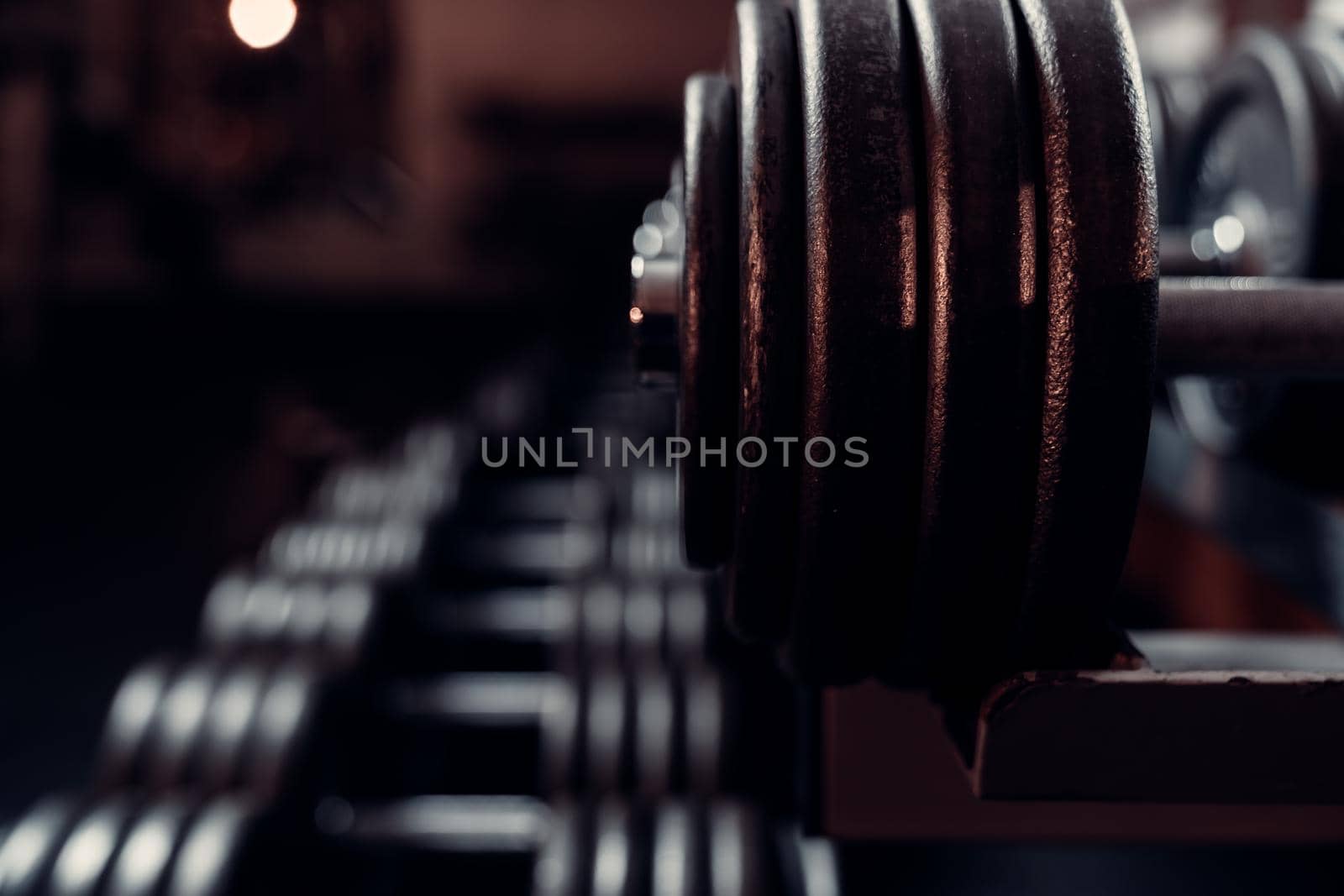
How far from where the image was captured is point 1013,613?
446mm

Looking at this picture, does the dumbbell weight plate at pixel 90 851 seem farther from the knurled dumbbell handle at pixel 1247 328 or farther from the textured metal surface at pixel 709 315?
the knurled dumbbell handle at pixel 1247 328

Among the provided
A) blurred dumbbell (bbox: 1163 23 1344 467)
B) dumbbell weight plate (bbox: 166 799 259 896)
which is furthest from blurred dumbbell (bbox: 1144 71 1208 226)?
dumbbell weight plate (bbox: 166 799 259 896)

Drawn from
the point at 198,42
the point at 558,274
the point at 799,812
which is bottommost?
the point at 799,812

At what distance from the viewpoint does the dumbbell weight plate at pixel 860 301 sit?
40 centimetres

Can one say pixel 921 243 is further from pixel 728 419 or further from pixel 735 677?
pixel 735 677

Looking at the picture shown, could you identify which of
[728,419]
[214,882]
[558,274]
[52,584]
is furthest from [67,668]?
[558,274]

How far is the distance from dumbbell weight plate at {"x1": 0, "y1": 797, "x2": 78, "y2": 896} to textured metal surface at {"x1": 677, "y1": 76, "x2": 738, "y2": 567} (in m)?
0.71

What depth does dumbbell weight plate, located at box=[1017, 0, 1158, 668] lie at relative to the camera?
0.39 m

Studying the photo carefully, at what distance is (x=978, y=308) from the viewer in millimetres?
397

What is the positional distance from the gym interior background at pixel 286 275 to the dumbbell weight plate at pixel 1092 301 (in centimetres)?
44

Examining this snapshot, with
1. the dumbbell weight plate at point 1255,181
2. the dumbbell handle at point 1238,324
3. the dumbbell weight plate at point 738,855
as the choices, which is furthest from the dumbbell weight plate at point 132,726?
the dumbbell weight plate at point 1255,181

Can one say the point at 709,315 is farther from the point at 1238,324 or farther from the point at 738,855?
the point at 738,855

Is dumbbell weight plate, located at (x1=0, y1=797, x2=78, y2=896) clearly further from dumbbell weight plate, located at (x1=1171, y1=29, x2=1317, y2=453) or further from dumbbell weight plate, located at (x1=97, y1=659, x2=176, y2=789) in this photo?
dumbbell weight plate, located at (x1=1171, y1=29, x2=1317, y2=453)

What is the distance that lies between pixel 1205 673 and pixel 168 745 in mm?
977
